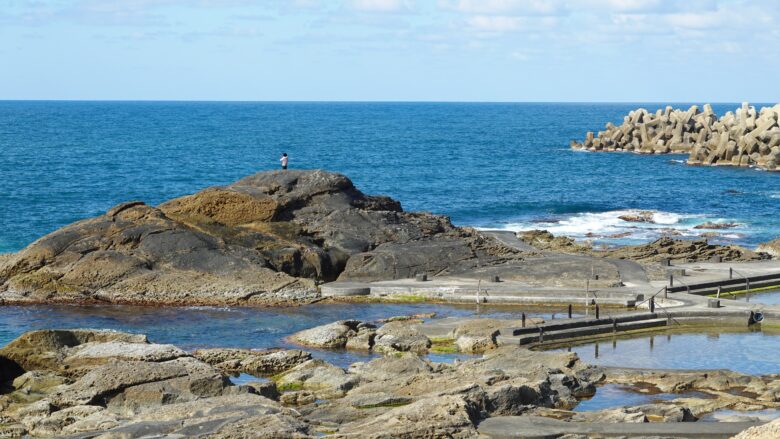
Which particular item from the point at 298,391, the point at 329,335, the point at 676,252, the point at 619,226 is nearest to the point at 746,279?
the point at 676,252

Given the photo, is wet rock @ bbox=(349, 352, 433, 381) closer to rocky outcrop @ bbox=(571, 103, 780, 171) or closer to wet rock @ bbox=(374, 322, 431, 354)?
wet rock @ bbox=(374, 322, 431, 354)

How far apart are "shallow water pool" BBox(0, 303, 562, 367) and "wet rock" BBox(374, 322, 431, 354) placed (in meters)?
1.31

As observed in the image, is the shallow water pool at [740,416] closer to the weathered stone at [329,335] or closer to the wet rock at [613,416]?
the wet rock at [613,416]

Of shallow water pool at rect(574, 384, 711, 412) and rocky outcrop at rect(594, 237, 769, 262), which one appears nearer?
shallow water pool at rect(574, 384, 711, 412)

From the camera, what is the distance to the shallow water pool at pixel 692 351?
1422 inches

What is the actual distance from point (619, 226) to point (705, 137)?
199 feet

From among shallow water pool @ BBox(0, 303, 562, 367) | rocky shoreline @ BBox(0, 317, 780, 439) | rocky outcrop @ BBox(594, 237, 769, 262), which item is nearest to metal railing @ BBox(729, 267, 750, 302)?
rocky outcrop @ BBox(594, 237, 769, 262)

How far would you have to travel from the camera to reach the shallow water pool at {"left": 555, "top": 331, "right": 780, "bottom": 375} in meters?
36.1

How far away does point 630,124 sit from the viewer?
144875mm

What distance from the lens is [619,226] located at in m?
72.2

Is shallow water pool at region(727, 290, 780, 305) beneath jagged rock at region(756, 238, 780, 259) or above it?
beneath

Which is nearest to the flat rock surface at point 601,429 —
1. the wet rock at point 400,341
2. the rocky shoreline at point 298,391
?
the rocky shoreline at point 298,391

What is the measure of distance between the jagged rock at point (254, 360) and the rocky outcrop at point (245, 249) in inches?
397

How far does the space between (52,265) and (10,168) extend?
67.8 meters
